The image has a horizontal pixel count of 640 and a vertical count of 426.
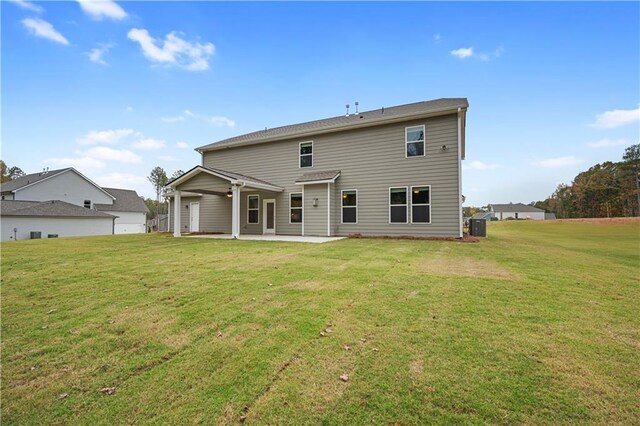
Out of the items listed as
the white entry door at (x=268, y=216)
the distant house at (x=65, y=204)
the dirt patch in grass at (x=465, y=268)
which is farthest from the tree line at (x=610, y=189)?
the distant house at (x=65, y=204)

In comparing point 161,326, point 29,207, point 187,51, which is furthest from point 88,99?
point 161,326

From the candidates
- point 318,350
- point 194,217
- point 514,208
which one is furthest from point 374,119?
point 514,208

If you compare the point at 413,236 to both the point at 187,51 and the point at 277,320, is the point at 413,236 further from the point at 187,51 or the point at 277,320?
the point at 187,51

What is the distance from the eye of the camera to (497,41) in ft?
44.2

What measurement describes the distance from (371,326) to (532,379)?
1.42 metres

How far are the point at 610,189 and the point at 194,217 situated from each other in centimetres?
6905

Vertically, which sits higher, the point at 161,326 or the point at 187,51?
the point at 187,51

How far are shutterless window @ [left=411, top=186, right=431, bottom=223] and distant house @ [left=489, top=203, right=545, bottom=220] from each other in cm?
7672

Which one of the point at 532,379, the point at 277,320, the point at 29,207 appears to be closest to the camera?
the point at 532,379

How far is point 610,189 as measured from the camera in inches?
1938

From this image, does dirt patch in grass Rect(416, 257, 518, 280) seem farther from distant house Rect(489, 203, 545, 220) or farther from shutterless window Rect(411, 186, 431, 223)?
distant house Rect(489, 203, 545, 220)

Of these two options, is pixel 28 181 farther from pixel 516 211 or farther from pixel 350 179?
pixel 516 211

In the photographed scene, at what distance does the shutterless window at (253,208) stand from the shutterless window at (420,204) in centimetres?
878

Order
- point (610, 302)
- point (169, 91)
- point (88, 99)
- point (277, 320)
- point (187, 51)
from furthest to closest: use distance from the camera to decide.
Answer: point (169, 91)
point (88, 99)
point (187, 51)
point (610, 302)
point (277, 320)
